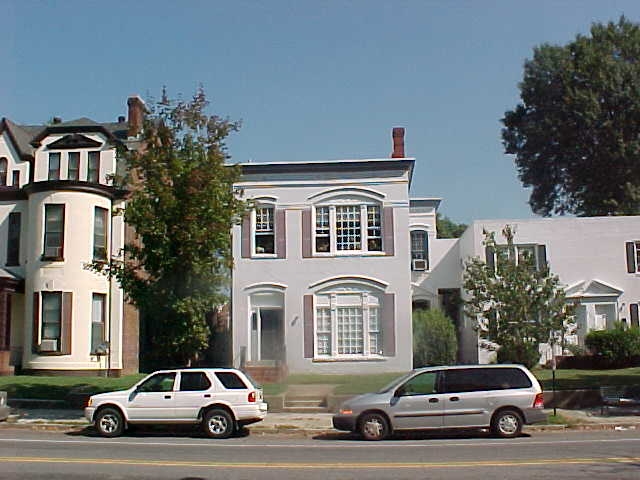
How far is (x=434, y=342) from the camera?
31.8 m

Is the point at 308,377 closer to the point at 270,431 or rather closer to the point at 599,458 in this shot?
the point at 270,431

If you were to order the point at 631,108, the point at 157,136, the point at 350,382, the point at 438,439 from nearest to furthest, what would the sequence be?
the point at 438,439 < the point at 157,136 < the point at 350,382 < the point at 631,108

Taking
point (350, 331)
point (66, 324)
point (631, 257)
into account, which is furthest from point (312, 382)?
point (631, 257)

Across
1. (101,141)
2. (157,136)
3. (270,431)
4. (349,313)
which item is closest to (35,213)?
(101,141)

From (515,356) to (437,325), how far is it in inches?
363

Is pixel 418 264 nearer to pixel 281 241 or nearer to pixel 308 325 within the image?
pixel 308 325

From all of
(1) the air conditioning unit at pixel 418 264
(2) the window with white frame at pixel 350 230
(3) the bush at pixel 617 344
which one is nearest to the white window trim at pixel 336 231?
(2) the window with white frame at pixel 350 230

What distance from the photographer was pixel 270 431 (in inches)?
733

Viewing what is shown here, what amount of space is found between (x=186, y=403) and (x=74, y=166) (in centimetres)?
Result: 2022

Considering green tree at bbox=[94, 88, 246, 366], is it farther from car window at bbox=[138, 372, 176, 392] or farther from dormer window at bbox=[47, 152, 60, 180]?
dormer window at bbox=[47, 152, 60, 180]

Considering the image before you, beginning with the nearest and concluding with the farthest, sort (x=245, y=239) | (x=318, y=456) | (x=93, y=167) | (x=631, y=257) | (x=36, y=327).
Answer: (x=318, y=456) → (x=36, y=327) → (x=245, y=239) → (x=631, y=257) → (x=93, y=167)

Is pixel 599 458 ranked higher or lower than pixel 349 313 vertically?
lower

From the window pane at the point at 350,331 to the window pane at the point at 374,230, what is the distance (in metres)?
2.59

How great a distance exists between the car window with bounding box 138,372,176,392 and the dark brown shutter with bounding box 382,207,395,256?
14.8 m
